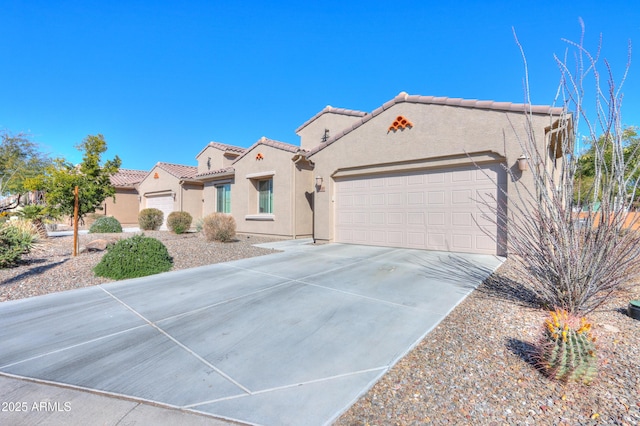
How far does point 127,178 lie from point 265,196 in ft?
56.7

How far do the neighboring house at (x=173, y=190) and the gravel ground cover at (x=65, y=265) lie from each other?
25.7ft

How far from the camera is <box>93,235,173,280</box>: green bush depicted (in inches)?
256

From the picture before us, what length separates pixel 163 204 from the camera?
19.9 metres

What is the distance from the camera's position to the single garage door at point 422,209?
818cm

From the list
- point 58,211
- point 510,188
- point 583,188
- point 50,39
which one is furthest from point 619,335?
point 50,39

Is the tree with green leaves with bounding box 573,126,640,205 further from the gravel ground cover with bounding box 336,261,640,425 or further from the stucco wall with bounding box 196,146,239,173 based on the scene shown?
the stucco wall with bounding box 196,146,239,173

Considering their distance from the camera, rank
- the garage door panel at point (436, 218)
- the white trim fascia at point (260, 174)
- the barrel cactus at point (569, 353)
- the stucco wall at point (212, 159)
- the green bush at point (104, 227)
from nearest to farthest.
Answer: the barrel cactus at point (569, 353), the garage door panel at point (436, 218), the white trim fascia at point (260, 174), the green bush at point (104, 227), the stucco wall at point (212, 159)

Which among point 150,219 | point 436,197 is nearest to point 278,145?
point 436,197

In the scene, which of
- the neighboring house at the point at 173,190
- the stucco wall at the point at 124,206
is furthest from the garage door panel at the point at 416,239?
the stucco wall at the point at 124,206

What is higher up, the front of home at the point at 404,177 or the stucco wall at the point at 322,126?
the stucco wall at the point at 322,126

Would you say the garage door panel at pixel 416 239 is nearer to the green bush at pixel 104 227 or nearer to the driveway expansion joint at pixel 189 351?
the driveway expansion joint at pixel 189 351

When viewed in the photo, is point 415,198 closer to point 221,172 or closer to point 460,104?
point 460,104

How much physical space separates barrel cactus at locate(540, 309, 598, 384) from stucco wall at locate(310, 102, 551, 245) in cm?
514

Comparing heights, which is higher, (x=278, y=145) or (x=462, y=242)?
(x=278, y=145)
